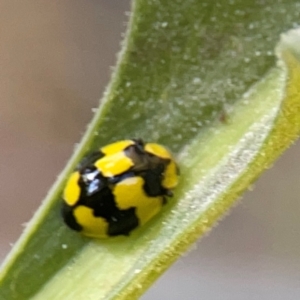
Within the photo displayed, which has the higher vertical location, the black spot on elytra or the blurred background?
the black spot on elytra

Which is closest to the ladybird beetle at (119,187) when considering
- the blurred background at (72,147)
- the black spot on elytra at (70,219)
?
the black spot on elytra at (70,219)

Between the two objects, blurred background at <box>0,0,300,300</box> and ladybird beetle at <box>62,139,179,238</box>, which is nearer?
ladybird beetle at <box>62,139,179,238</box>

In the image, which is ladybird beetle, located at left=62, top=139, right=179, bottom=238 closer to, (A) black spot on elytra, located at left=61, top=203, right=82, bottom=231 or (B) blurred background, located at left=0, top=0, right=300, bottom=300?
(A) black spot on elytra, located at left=61, top=203, right=82, bottom=231

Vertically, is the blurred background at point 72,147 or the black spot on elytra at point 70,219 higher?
the black spot on elytra at point 70,219

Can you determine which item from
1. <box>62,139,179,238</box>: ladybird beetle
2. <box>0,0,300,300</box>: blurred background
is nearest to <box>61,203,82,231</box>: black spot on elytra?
<box>62,139,179,238</box>: ladybird beetle

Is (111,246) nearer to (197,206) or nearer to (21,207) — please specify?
(197,206)

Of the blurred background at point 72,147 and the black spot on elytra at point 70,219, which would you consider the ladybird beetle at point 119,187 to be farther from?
the blurred background at point 72,147

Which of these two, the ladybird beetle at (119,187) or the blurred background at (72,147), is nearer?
the ladybird beetle at (119,187)
